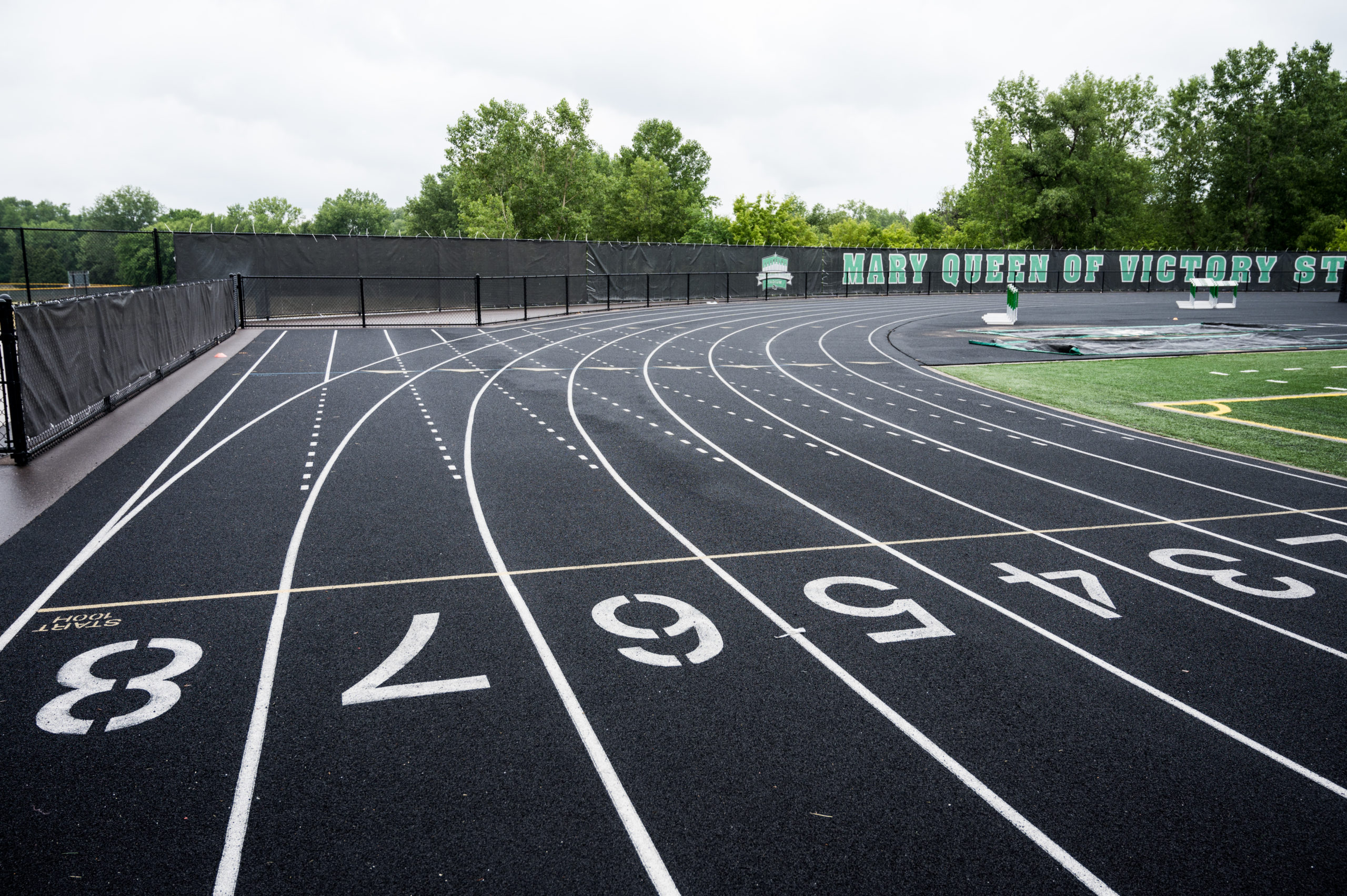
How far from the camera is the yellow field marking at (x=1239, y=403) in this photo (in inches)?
496

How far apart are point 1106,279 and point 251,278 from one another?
49991mm

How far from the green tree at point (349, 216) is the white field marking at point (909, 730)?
117 meters

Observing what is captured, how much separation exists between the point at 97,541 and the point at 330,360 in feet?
40.4

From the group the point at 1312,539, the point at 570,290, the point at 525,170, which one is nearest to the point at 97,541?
the point at 1312,539

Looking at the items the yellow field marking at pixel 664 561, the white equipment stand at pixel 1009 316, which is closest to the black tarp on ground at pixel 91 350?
the yellow field marking at pixel 664 561

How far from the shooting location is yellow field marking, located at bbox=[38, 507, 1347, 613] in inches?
237

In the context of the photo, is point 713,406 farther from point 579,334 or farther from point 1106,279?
point 1106,279

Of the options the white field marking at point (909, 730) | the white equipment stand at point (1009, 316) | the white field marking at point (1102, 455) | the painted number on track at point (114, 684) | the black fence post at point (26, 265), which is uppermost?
the black fence post at point (26, 265)

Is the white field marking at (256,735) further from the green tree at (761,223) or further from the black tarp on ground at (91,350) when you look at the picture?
the green tree at (761,223)

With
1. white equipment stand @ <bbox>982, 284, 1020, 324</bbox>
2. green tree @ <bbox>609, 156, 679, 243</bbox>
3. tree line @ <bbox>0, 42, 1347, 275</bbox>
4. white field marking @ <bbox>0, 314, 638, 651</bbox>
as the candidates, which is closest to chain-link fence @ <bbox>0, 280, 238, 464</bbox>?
white field marking @ <bbox>0, 314, 638, 651</bbox>

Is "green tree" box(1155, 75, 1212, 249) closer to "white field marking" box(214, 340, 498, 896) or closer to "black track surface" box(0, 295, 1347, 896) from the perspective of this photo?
"black track surface" box(0, 295, 1347, 896)

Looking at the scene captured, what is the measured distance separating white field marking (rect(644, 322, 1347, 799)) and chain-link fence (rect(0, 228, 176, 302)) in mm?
25131

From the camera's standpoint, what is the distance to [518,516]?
26.8ft

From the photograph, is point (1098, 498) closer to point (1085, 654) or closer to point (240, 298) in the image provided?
point (1085, 654)
